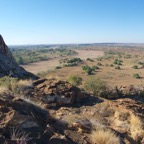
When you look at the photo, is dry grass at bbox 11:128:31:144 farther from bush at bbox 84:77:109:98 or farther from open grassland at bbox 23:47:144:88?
open grassland at bbox 23:47:144:88

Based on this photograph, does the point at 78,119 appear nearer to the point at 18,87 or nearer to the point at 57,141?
the point at 57,141

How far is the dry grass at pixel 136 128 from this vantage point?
8136mm

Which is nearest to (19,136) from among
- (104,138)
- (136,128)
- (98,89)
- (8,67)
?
(104,138)

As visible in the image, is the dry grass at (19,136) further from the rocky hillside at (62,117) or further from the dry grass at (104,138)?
the dry grass at (104,138)

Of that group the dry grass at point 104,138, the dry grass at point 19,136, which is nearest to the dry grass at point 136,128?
the dry grass at point 104,138

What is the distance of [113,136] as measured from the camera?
7.25 m

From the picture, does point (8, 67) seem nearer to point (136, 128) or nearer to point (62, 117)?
point (62, 117)

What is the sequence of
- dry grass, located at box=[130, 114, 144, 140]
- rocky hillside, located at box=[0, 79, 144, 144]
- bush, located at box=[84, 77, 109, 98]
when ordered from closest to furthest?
rocky hillside, located at box=[0, 79, 144, 144], dry grass, located at box=[130, 114, 144, 140], bush, located at box=[84, 77, 109, 98]

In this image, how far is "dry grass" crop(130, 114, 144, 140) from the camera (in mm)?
8136

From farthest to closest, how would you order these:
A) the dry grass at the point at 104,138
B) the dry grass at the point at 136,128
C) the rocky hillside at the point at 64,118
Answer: the dry grass at the point at 136,128
the dry grass at the point at 104,138
the rocky hillside at the point at 64,118

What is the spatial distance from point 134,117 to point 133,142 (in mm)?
1211

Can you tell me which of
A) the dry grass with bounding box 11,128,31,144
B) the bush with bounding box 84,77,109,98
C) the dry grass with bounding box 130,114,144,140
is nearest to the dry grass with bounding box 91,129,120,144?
the dry grass with bounding box 130,114,144,140

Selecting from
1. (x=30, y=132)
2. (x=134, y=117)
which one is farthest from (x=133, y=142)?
(x=30, y=132)

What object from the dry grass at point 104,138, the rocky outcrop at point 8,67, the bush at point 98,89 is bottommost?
the bush at point 98,89
